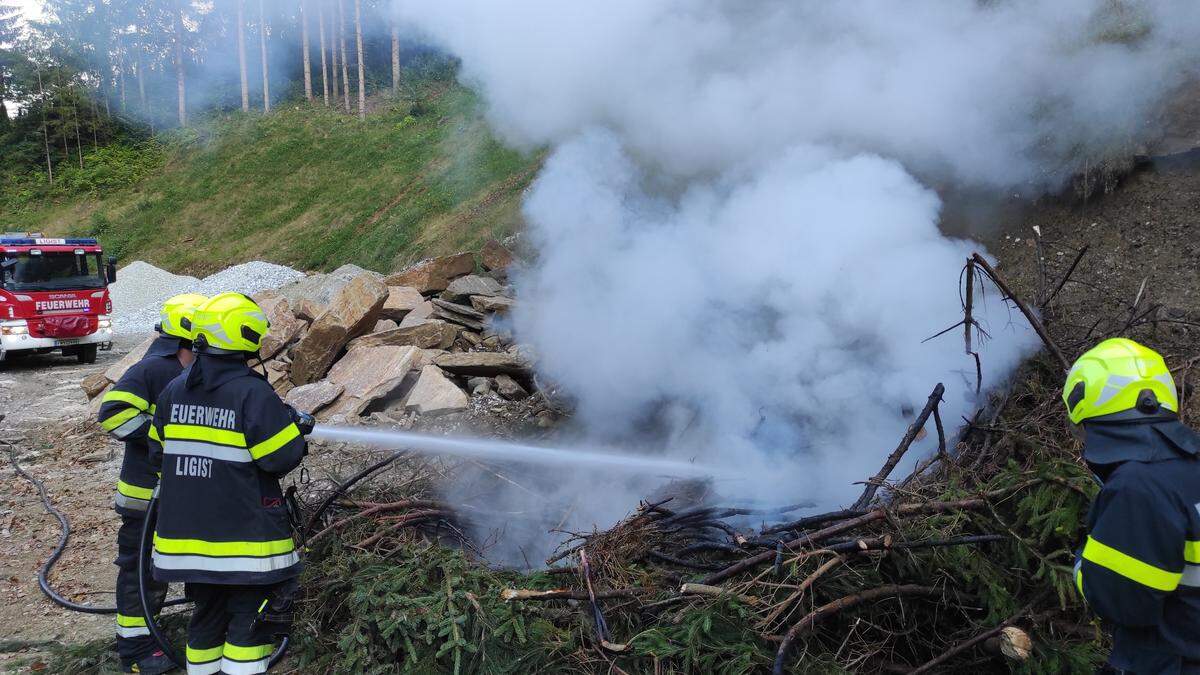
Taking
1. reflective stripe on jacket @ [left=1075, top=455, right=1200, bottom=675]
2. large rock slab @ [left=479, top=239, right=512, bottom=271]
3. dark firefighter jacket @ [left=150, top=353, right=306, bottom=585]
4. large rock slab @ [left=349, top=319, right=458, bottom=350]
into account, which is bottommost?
large rock slab @ [left=349, top=319, right=458, bottom=350]

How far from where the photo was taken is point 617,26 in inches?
301

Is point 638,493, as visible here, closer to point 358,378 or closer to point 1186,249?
point 358,378

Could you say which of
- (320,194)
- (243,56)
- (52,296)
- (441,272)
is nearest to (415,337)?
(441,272)

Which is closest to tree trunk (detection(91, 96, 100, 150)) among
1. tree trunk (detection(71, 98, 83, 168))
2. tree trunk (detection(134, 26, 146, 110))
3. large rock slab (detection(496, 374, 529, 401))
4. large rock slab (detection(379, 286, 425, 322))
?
tree trunk (detection(71, 98, 83, 168))

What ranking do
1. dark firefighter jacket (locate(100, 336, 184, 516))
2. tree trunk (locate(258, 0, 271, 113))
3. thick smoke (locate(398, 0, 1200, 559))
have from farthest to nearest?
tree trunk (locate(258, 0, 271, 113)) → thick smoke (locate(398, 0, 1200, 559)) → dark firefighter jacket (locate(100, 336, 184, 516))

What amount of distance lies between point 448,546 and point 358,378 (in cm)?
433

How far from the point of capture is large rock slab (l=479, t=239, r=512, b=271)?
10.7 meters

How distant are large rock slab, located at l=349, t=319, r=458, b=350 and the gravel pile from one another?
11206 mm

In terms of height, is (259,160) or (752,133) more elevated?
(752,133)

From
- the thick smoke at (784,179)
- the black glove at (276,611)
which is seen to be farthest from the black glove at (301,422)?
the thick smoke at (784,179)

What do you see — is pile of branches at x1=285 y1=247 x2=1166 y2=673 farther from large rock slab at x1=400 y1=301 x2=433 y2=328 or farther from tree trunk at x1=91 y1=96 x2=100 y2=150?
tree trunk at x1=91 y1=96 x2=100 y2=150

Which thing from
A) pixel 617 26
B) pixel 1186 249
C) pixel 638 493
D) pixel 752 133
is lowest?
pixel 638 493

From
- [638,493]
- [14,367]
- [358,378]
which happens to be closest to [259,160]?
[14,367]

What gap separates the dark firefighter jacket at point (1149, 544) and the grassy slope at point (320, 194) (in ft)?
40.8
